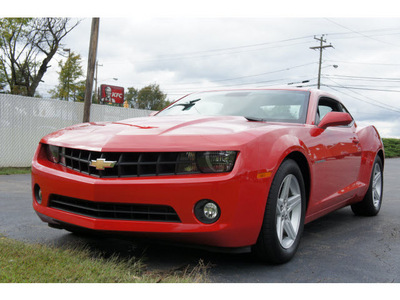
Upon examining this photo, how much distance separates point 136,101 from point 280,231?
77.3 m

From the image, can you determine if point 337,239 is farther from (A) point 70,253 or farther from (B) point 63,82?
(B) point 63,82

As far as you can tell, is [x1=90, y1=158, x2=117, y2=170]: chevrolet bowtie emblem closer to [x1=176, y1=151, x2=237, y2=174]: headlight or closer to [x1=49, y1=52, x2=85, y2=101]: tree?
[x1=176, y1=151, x2=237, y2=174]: headlight

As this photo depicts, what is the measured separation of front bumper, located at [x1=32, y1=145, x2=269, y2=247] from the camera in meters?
2.63

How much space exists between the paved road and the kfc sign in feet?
95.2

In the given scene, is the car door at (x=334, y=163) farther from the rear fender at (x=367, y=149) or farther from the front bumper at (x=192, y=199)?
the front bumper at (x=192, y=199)

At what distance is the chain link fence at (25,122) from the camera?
11828mm

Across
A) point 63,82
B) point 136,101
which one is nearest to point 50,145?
point 63,82

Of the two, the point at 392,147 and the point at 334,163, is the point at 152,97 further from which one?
the point at 334,163

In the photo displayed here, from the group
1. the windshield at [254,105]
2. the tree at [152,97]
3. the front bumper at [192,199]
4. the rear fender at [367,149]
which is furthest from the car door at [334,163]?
→ the tree at [152,97]

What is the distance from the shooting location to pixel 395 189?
8562mm

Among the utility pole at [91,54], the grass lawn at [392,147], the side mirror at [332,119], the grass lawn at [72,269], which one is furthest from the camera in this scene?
the grass lawn at [392,147]

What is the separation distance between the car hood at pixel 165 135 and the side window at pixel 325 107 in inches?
44.2

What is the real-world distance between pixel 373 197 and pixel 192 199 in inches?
138

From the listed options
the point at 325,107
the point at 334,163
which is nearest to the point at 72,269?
the point at 334,163
